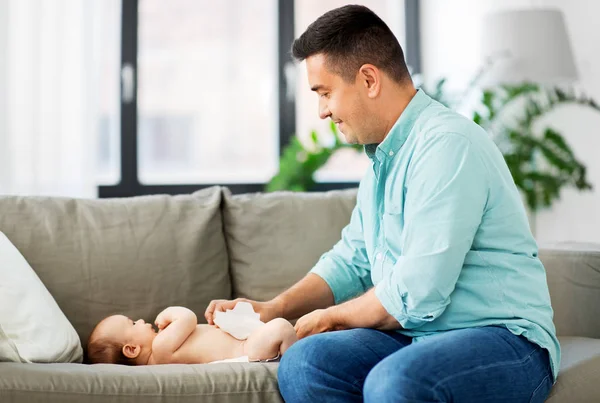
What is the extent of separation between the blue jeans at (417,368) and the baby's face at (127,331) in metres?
0.51

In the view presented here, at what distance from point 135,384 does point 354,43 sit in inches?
35.6

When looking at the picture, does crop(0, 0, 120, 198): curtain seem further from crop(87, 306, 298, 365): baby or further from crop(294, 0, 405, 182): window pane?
crop(87, 306, 298, 365): baby

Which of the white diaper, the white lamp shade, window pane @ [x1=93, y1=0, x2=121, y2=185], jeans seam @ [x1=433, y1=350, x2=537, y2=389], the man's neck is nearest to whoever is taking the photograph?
jeans seam @ [x1=433, y1=350, x2=537, y2=389]

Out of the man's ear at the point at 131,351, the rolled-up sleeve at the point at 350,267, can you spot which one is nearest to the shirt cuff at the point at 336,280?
the rolled-up sleeve at the point at 350,267

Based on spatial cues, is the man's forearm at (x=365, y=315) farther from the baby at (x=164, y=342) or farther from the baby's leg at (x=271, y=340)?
the baby at (x=164, y=342)

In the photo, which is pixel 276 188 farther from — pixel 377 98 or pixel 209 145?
pixel 377 98

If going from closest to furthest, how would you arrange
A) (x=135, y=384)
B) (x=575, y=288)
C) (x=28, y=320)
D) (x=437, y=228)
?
(x=437, y=228), (x=135, y=384), (x=28, y=320), (x=575, y=288)

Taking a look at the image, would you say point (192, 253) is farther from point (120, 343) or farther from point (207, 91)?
point (207, 91)

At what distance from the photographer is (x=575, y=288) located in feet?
7.05

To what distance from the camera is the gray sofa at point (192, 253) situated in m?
2.14

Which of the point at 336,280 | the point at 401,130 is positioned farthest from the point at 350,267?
the point at 401,130

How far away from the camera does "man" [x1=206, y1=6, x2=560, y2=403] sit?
1.48 metres

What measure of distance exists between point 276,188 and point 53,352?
231cm

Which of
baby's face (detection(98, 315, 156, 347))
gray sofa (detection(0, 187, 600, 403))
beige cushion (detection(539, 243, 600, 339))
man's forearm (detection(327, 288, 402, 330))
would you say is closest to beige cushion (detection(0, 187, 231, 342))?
gray sofa (detection(0, 187, 600, 403))
